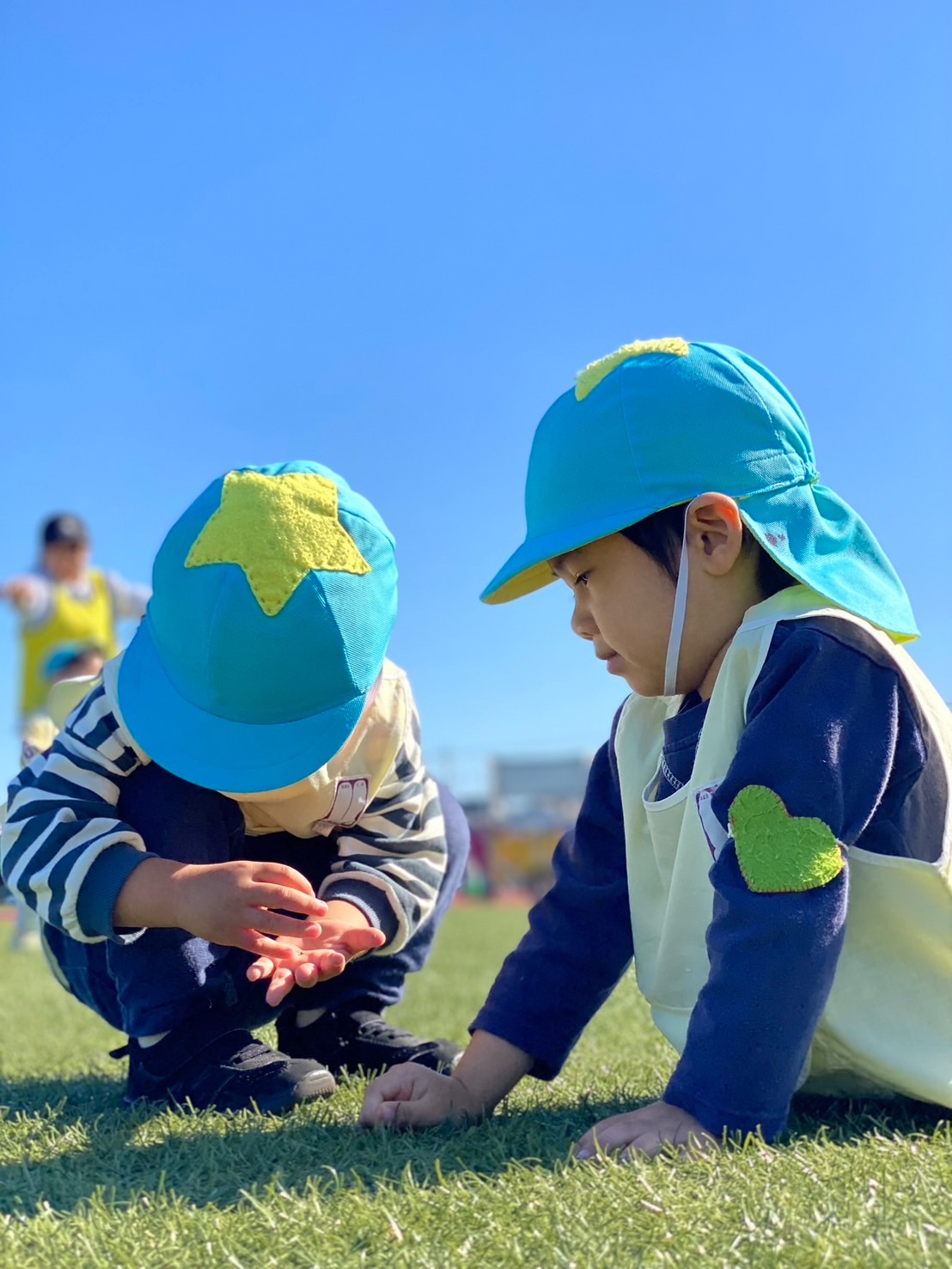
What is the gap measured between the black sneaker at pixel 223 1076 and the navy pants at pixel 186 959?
0.03 meters

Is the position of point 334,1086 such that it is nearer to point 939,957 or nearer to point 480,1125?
point 480,1125

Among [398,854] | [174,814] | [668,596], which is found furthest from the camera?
[398,854]

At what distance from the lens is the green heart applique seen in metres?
1.38

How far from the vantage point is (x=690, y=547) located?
163 cm

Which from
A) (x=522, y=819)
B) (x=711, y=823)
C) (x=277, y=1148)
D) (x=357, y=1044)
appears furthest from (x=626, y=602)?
(x=522, y=819)

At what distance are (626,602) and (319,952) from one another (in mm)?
627

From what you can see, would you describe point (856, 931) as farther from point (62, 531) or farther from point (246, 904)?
point (62, 531)

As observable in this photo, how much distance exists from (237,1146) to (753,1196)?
60 cm

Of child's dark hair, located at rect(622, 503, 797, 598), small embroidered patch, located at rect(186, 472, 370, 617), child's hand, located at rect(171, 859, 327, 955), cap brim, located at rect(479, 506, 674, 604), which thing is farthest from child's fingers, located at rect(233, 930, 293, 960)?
child's dark hair, located at rect(622, 503, 797, 598)

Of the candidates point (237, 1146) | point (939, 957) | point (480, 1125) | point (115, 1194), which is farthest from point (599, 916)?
point (115, 1194)

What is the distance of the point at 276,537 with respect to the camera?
5.77 feet

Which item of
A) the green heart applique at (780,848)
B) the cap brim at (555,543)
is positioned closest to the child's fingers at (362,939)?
the cap brim at (555,543)

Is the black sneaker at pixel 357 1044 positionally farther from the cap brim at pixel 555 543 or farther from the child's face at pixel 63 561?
the child's face at pixel 63 561

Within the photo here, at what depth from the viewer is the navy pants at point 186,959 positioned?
184 cm
